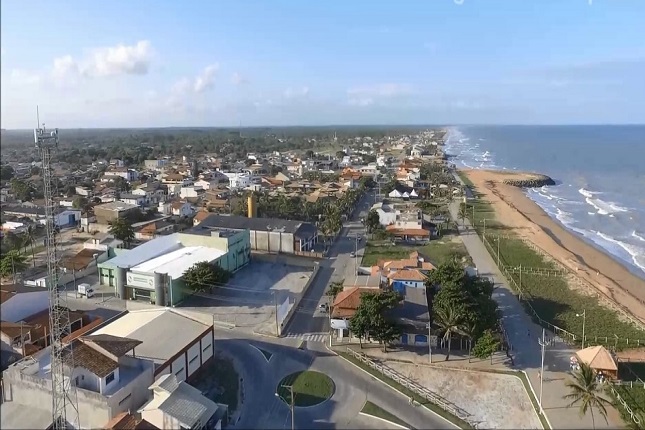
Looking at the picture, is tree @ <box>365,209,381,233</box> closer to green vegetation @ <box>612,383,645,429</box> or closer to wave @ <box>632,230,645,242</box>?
wave @ <box>632,230,645,242</box>

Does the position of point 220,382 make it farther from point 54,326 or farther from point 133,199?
point 133,199

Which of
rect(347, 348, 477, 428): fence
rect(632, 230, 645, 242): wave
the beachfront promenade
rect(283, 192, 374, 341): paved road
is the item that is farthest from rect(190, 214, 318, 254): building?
rect(632, 230, 645, 242): wave

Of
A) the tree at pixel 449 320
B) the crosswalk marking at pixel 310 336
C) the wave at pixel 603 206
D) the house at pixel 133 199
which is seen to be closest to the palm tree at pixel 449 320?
the tree at pixel 449 320

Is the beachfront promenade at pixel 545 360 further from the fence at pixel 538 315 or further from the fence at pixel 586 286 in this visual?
the fence at pixel 586 286

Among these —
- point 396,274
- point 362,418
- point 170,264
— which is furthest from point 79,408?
point 396,274

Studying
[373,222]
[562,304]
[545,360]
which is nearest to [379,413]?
[545,360]
